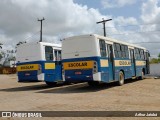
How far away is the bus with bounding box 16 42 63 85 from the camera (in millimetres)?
19234

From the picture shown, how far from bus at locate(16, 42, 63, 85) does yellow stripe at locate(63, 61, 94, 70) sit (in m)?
2.41

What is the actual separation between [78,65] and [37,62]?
3.54 m

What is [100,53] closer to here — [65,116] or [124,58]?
[124,58]

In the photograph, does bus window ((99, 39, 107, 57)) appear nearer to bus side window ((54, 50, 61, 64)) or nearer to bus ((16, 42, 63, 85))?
bus ((16, 42, 63, 85))

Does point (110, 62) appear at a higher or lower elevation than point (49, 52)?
lower

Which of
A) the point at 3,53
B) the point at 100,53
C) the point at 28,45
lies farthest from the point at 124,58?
the point at 3,53

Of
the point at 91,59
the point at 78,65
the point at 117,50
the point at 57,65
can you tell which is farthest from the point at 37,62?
the point at 117,50

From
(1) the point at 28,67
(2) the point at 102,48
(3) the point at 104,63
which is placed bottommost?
(1) the point at 28,67

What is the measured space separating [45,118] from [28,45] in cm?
1133

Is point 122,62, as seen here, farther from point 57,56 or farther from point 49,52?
point 49,52

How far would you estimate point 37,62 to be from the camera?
19.3m

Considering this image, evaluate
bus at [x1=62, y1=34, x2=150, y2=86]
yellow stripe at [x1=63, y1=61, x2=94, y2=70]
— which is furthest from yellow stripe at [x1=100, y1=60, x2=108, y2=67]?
yellow stripe at [x1=63, y1=61, x2=94, y2=70]

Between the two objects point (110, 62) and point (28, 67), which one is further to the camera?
point (28, 67)

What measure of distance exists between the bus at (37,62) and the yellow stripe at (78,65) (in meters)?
2.41
